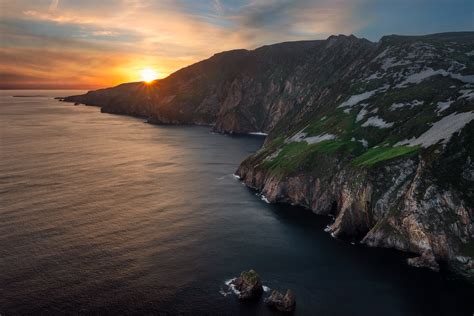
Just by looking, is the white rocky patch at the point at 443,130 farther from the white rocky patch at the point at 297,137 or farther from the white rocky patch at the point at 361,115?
the white rocky patch at the point at 297,137

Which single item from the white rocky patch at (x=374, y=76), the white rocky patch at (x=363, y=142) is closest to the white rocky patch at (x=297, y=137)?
the white rocky patch at (x=363, y=142)

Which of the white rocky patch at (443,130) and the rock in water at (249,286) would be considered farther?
the white rocky patch at (443,130)

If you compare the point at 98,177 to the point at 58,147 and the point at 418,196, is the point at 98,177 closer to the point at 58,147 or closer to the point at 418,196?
the point at 58,147

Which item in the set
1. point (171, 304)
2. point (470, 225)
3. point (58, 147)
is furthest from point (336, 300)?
point (58, 147)

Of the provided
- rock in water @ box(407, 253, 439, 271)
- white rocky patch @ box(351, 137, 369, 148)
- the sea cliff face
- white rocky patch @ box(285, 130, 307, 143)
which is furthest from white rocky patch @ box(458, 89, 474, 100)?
rock in water @ box(407, 253, 439, 271)

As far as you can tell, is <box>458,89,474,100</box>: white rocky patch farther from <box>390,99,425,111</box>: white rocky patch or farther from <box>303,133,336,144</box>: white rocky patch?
<box>303,133,336,144</box>: white rocky patch

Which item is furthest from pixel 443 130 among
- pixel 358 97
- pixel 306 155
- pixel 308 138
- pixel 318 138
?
A: pixel 358 97
